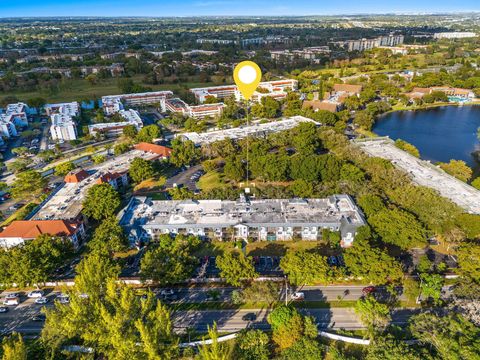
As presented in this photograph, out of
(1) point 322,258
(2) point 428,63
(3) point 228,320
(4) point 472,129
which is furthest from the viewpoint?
(2) point 428,63

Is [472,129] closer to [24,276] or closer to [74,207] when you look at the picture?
[74,207]

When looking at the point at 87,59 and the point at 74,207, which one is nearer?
the point at 74,207

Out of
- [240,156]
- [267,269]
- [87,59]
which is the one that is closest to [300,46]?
[87,59]

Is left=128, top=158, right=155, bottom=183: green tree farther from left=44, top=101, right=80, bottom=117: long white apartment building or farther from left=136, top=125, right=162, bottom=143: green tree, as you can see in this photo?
left=44, top=101, right=80, bottom=117: long white apartment building

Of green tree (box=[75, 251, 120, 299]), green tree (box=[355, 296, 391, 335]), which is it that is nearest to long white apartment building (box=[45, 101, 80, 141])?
green tree (box=[75, 251, 120, 299])

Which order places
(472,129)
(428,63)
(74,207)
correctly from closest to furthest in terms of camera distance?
(74,207)
(472,129)
(428,63)

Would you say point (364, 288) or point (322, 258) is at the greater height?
point (322, 258)

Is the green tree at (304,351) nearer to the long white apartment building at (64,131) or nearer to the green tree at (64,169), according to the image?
the green tree at (64,169)
